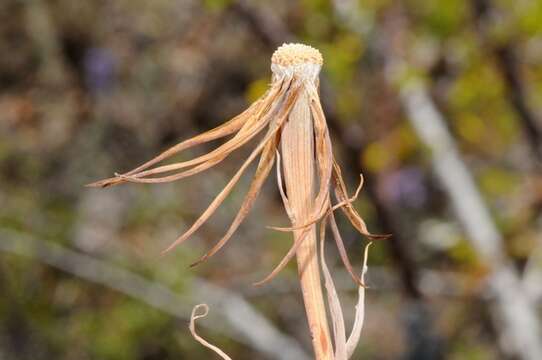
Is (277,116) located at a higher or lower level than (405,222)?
higher

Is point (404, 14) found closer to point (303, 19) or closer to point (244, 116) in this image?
point (303, 19)

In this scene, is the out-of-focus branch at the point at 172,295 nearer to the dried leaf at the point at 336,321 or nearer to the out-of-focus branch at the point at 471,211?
the out-of-focus branch at the point at 471,211

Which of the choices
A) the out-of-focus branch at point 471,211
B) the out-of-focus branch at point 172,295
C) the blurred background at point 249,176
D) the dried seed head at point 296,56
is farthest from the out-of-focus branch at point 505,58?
the dried seed head at point 296,56

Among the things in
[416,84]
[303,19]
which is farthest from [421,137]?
[303,19]

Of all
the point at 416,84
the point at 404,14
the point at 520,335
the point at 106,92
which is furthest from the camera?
the point at 106,92

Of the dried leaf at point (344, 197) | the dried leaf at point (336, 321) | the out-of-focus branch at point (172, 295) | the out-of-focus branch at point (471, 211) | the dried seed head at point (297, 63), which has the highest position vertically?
the dried seed head at point (297, 63)
